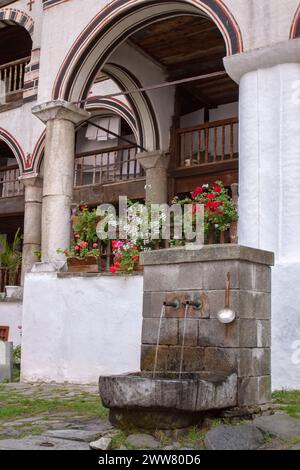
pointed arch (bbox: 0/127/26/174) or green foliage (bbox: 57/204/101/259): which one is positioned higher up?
pointed arch (bbox: 0/127/26/174)

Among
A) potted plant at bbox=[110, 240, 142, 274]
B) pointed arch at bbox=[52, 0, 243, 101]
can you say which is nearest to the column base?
potted plant at bbox=[110, 240, 142, 274]

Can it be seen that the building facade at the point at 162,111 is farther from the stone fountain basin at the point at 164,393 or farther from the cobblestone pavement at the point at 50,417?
the stone fountain basin at the point at 164,393

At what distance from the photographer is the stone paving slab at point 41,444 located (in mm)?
4000

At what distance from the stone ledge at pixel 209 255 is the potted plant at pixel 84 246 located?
2957 millimetres

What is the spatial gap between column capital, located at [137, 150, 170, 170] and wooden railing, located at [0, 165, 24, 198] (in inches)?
207

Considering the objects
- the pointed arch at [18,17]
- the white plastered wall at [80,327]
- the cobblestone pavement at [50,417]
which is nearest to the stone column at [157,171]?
the white plastered wall at [80,327]

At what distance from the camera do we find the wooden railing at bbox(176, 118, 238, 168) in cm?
1170

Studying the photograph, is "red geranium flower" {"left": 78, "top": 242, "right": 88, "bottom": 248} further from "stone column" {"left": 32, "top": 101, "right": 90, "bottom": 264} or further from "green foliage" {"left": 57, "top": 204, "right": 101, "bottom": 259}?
"stone column" {"left": 32, "top": 101, "right": 90, "bottom": 264}

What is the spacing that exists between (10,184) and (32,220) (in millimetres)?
4072

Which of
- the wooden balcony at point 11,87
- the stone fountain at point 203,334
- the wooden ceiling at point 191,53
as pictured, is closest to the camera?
the stone fountain at point 203,334

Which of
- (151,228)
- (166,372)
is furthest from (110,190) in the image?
(166,372)

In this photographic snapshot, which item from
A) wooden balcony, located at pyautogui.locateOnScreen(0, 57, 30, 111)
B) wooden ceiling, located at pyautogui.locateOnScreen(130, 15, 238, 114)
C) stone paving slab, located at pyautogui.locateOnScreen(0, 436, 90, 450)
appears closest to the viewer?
stone paving slab, located at pyautogui.locateOnScreen(0, 436, 90, 450)

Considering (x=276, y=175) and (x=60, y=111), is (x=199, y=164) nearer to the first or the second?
(x=60, y=111)
